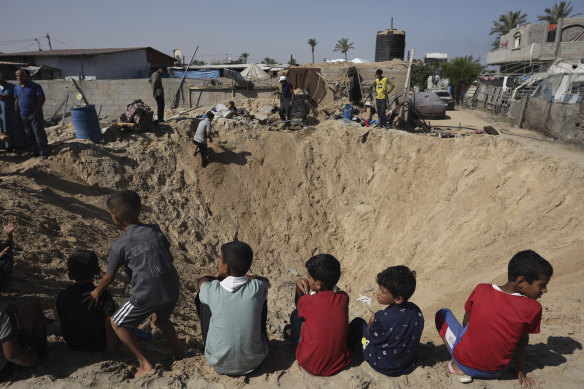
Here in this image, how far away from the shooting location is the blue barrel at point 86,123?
343 inches

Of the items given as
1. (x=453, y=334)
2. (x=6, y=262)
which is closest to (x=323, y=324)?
(x=453, y=334)

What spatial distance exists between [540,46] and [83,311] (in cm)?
3083

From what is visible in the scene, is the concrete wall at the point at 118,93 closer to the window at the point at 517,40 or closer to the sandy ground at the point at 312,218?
the sandy ground at the point at 312,218

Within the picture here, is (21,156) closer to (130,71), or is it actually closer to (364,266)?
(364,266)

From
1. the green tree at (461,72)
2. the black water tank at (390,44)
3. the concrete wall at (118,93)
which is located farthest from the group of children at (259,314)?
the green tree at (461,72)

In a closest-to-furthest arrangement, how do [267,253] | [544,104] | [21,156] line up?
[21,156]
[267,253]
[544,104]

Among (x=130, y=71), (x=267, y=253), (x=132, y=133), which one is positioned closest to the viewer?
(x=267, y=253)

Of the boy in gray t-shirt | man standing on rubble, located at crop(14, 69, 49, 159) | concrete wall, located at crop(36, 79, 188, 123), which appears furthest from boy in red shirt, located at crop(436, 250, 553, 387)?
concrete wall, located at crop(36, 79, 188, 123)

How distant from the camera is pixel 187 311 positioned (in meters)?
5.57

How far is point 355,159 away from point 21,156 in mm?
8100

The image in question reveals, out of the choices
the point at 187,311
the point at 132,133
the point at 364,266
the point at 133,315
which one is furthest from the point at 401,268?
the point at 132,133

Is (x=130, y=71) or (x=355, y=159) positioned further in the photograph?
(x=130, y=71)

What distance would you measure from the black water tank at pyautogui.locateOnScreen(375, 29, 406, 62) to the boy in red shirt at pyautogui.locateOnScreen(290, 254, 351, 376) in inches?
823

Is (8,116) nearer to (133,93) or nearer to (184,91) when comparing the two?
(184,91)
